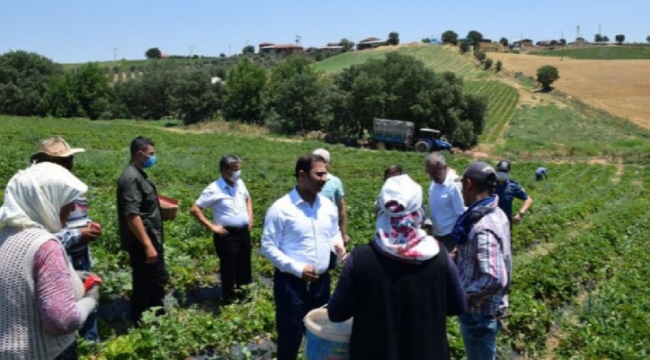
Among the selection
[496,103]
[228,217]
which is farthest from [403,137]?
[228,217]

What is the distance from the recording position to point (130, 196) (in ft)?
17.3

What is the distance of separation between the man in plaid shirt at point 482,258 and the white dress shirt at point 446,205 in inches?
83.8

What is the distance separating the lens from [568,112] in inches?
2270

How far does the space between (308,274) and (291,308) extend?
0.31m

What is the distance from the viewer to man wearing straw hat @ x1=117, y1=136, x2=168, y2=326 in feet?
17.3

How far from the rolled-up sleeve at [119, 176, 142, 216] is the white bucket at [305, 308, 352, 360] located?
8.37 ft

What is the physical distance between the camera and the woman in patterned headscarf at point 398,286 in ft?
9.57

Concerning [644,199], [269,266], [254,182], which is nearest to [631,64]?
[644,199]

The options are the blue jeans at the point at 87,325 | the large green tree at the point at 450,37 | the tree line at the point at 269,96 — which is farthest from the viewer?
the large green tree at the point at 450,37

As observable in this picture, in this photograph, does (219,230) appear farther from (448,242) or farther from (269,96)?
(269,96)

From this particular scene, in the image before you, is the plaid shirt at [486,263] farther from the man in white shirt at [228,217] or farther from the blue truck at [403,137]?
the blue truck at [403,137]

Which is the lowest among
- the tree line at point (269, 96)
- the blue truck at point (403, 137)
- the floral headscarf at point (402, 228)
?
the blue truck at point (403, 137)

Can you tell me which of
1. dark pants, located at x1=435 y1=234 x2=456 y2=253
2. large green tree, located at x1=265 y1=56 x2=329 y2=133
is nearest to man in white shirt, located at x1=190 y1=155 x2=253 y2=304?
dark pants, located at x1=435 y1=234 x2=456 y2=253

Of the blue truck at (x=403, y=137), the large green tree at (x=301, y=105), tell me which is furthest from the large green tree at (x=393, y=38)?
the blue truck at (x=403, y=137)
